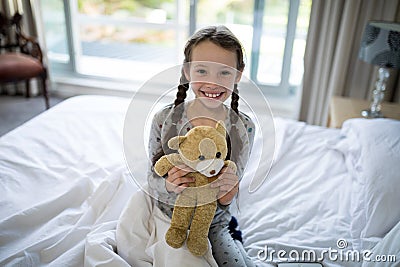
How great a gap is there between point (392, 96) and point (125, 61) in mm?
2566

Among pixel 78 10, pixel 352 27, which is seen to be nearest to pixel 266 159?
pixel 352 27

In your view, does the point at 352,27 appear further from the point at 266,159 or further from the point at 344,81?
the point at 266,159

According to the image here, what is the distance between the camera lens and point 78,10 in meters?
3.64

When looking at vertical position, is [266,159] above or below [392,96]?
above

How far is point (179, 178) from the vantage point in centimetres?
97

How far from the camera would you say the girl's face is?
974 mm

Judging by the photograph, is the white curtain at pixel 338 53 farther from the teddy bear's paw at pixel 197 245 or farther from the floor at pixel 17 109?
the floor at pixel 17 109

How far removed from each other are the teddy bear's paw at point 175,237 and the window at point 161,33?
1723 millimetres

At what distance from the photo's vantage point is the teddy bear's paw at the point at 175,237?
40.9 inches

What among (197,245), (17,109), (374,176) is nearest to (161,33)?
(17,109)

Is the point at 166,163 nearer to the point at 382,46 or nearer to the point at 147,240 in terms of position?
the point at 147,240

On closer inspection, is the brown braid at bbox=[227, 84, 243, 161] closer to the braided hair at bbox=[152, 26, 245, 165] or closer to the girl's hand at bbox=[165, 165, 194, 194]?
the braided hair at bbox=[152, 26, 245, 165]

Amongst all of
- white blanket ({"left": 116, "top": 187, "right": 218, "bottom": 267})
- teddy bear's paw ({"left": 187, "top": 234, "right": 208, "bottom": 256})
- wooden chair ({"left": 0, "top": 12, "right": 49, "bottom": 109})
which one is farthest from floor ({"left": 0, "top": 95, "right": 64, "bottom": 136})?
teddy bear's paw ({"left": 187, "top": 234, "right": 208, "bottom": 256})

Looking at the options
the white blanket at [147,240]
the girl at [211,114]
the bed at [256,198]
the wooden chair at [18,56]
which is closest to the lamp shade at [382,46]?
the bed at [256,198]
